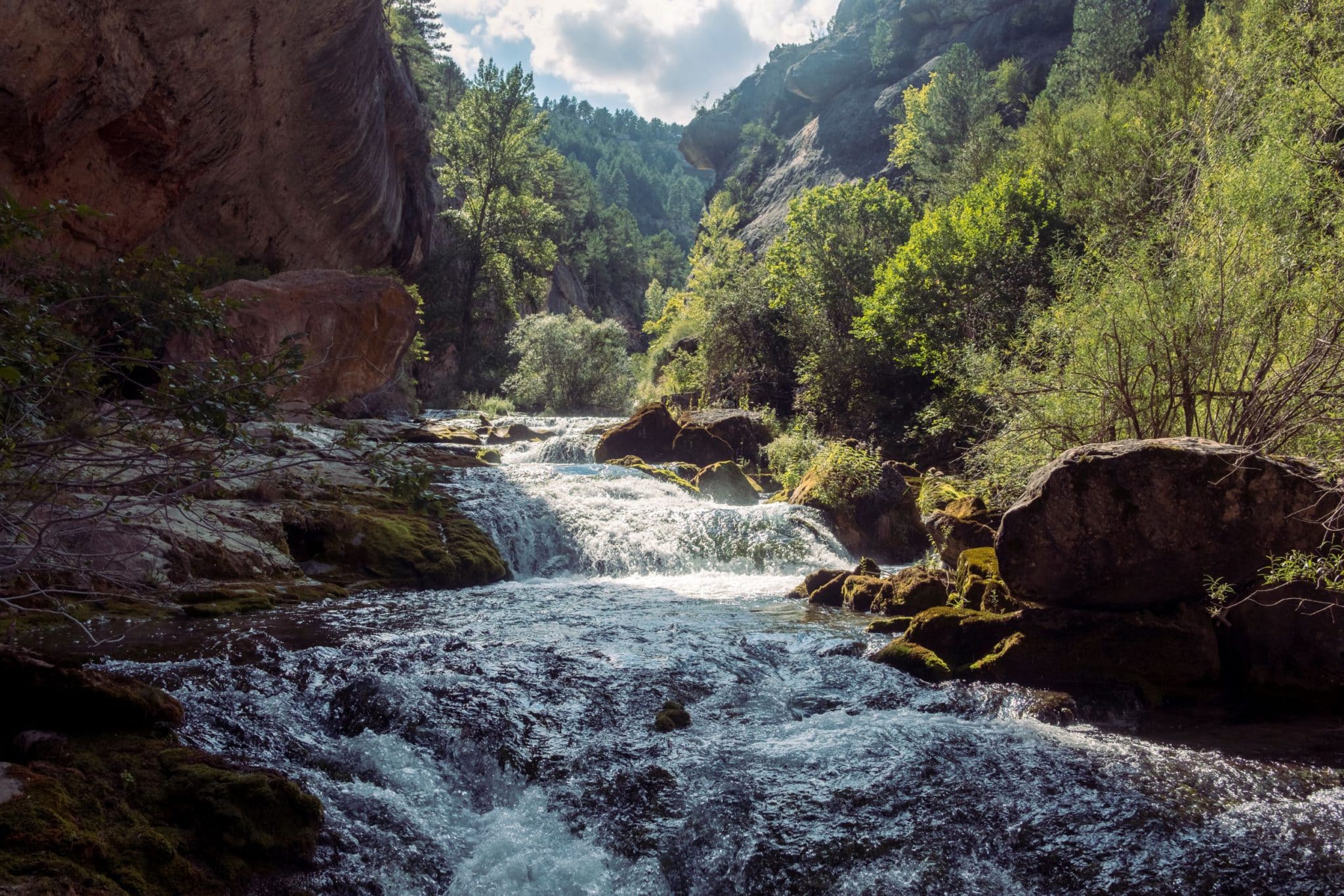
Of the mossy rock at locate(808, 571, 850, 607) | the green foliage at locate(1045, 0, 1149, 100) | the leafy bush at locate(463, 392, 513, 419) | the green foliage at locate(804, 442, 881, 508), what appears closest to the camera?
the mossy rock at locate(808, 571, 850, 607)

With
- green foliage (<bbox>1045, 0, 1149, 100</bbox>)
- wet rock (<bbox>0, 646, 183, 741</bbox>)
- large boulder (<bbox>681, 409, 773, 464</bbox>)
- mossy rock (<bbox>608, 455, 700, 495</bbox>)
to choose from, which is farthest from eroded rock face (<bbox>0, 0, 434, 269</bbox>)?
green foliage (<bbox>1045, 0, 1149, 100</bbox>)

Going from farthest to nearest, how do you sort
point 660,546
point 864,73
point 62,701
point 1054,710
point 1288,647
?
point 864,73 → point 660,546 → point 1288,647 → point 1054,710 → point 62,701

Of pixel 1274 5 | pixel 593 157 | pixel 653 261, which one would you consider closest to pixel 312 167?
pixel 1274 5

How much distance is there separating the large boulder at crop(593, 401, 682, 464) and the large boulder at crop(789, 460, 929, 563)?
542 centimetres

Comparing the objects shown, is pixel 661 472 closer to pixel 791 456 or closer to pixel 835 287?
pixel 791 456

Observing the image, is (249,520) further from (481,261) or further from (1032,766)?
(481,261)

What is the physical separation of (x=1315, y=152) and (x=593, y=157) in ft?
312

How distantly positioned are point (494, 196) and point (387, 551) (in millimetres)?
30127

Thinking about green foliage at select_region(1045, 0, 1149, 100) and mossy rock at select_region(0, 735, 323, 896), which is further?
green foliage at select_region(1045, 0, 1149, 100)

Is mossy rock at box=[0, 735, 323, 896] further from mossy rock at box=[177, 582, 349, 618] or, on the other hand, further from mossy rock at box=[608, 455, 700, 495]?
mossy rock at box=[608, 455, 700, 495]

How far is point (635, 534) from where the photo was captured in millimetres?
11836

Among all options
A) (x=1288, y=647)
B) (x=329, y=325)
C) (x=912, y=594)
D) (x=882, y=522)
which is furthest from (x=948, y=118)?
(x=1288, y=647)

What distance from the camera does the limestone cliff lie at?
141 ft

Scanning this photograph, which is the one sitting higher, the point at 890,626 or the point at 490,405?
the point at 490,405
